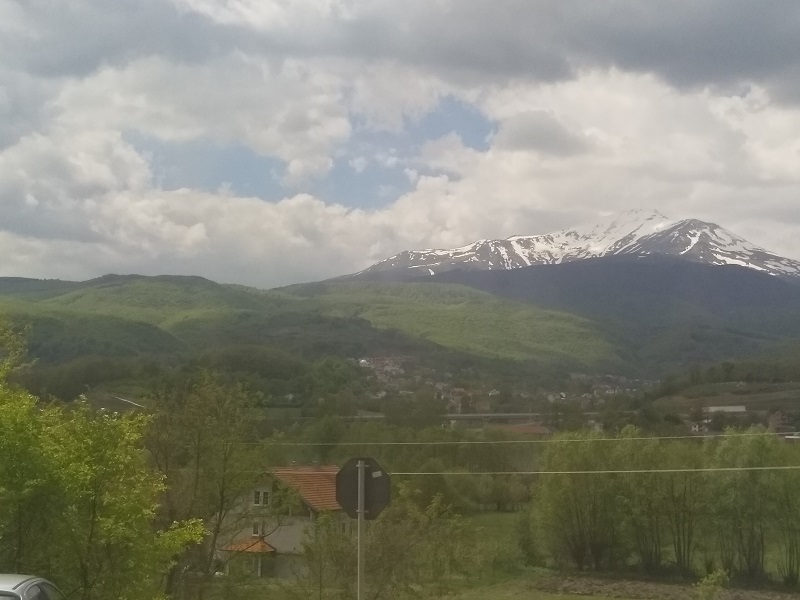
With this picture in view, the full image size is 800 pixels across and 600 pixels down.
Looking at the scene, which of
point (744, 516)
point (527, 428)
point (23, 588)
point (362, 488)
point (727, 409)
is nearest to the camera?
point (23, 588)

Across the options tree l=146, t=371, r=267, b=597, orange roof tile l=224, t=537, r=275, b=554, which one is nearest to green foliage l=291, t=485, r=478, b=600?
orange roof tile l=224, t=537, r=275, b=554

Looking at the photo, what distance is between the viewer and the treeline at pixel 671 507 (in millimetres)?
49344

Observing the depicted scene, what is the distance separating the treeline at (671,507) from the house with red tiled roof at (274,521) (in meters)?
23.5

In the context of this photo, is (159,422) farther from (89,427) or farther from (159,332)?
(159,332)

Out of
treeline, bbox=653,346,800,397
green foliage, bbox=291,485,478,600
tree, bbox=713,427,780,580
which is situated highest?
treeline, bbox=653,346,800,397

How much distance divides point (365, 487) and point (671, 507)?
1732 inches

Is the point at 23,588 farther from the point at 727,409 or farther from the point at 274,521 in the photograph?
the point at 727,409

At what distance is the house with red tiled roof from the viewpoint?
84.5 ft

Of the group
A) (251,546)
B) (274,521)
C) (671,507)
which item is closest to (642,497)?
(671,507)

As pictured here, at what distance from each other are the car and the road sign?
12.0 feet

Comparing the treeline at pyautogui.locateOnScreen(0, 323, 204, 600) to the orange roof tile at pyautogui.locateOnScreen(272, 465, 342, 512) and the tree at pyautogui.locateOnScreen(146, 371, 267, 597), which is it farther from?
the orange roof tile at pyautogui.locateOnScreen(272, 465, 342, 512)

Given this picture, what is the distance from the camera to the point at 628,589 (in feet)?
168

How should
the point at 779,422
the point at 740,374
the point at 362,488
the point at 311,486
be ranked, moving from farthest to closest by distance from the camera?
the point at 740,374
the point at 779,422
the point at 311,486
the point at 362,488

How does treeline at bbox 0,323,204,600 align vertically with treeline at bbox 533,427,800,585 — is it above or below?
above
